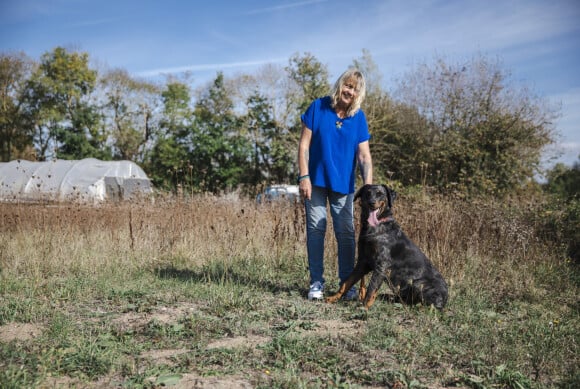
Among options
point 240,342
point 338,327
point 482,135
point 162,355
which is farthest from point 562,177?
point 162,355

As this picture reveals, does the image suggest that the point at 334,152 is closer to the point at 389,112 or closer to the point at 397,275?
the point at 397,275

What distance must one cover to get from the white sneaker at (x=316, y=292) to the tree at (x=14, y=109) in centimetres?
2745

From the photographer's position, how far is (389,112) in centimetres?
1761

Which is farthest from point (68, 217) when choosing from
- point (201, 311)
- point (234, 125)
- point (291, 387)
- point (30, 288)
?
point (234, 125)

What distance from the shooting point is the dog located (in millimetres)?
4336

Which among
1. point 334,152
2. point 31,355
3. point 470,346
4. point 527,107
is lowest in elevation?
point 470,346

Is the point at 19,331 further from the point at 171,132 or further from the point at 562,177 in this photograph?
the point at 171,132

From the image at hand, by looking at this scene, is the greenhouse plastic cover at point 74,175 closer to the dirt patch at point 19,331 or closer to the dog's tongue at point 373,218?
the dirt patch at point 19,331

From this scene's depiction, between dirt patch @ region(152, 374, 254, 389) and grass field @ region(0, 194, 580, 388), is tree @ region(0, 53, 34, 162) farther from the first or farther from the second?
dirt patch @ region(152, 374, 254, 389)

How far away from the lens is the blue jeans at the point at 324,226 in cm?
457

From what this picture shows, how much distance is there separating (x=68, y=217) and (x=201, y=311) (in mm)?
4351

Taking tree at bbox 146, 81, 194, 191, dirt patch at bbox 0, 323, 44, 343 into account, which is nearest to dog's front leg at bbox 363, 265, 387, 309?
dirt patch at bbox 0, 323, 44, 343

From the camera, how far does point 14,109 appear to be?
28234 millimetres

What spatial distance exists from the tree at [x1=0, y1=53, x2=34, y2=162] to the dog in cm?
2783
